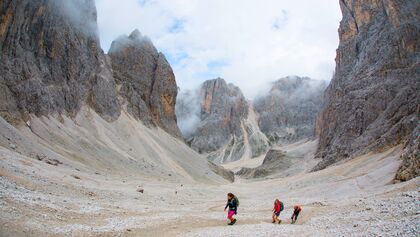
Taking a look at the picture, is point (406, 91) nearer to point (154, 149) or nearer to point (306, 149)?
point (154, 149)

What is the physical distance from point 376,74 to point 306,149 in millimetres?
43934

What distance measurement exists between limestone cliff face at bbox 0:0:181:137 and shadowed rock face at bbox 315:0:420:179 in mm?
44596

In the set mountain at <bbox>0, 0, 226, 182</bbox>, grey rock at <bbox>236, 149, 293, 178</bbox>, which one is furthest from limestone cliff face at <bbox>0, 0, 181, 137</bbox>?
grey rock at <bbox>236, 149, 293, 178</bbox>

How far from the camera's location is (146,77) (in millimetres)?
107625

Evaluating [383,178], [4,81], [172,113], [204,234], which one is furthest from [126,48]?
[204,234]

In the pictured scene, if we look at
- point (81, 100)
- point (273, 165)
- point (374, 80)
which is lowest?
point (273, 165)

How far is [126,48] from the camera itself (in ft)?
355

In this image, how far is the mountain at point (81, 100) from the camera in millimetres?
49750

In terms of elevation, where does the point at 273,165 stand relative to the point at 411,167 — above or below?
above

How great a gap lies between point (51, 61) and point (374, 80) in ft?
202

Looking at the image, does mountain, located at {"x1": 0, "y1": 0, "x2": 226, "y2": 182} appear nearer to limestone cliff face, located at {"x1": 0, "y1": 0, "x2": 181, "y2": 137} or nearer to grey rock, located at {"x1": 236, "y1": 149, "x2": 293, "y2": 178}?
limestone cliff face, located at {"x1": 0, "y1": 0, "x2": 181, "y2": 137}

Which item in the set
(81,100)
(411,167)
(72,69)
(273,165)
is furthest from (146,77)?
(411,167)

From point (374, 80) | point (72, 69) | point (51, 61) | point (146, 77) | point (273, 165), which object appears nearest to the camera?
point (51, 61)

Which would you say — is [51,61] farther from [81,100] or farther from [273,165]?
[273,165]
